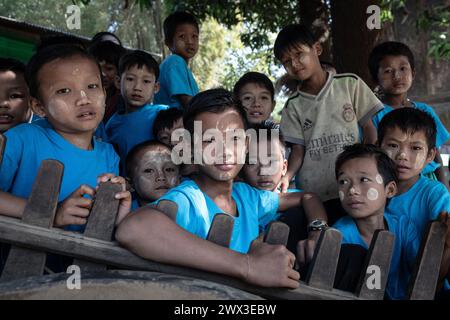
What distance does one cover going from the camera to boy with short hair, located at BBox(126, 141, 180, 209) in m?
2.78

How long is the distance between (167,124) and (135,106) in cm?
40

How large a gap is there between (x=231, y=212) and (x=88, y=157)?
661 millimetres

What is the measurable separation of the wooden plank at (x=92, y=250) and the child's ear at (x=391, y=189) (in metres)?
1.02

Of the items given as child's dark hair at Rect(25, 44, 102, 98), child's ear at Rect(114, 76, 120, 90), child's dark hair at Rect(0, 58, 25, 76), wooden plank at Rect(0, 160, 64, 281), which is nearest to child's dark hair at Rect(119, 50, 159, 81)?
child's ear at Rect(114, 76, 120, 90)

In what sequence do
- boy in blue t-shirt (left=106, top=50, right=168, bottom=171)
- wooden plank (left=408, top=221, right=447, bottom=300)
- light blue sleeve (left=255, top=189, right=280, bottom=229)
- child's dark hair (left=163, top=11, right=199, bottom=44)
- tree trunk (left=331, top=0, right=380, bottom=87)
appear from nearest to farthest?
wooden plank (left=408, top=221, right=447, bottom=300)
light blue sleeve (left=255, top=189, right=280, bottom=229)
boy in blue t-shirt (left=106, top=50, right=168, bottom=171)
child's dark hair (left=163, top=11, right=199, bottom=44)
tree trunk (left=331, top=0, right=380, bottom=87)

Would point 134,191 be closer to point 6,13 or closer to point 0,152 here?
point 0,152

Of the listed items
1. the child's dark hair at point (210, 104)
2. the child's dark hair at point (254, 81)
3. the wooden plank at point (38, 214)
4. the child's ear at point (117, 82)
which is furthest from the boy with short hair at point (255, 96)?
the wooden plank at point (38, 214)

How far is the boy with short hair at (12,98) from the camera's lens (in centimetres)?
268

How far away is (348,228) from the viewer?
2455mm

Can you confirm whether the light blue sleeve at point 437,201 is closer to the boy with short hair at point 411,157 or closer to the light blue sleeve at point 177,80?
the boy with short hair at point 411,157

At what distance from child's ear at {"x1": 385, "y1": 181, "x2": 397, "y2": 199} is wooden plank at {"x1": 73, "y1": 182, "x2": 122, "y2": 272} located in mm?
1398

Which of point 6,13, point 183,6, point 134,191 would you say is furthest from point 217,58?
point 134,191

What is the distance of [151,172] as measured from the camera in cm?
281

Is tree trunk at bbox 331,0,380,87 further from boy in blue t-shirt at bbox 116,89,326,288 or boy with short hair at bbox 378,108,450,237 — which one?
boy in blue t-shirt at bbox 116,89,326,288
